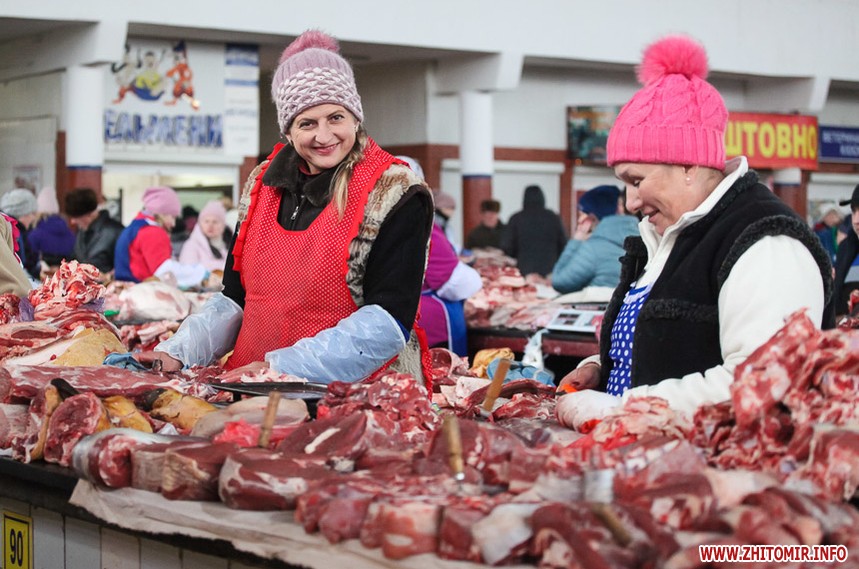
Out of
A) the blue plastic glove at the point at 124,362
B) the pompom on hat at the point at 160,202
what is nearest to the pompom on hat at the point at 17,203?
the pompom on hat at the point at 160,202

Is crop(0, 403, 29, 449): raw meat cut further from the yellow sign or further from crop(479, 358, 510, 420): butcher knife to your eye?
crop(479, 358, 510, 420): butcher knife

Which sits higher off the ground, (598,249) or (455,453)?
(598,249)

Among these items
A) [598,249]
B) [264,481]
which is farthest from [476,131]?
[264,481]

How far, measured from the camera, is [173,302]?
8.30 m

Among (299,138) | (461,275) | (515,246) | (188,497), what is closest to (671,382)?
(188,497)

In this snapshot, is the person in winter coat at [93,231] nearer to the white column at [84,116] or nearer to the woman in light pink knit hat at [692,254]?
the white column at [84,116]

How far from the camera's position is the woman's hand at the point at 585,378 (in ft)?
11.4

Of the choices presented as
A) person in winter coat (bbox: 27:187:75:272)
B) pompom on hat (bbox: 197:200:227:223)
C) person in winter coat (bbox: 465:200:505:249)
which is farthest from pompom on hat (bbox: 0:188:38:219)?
person in winter coat (bbox: 465:200:505:249)

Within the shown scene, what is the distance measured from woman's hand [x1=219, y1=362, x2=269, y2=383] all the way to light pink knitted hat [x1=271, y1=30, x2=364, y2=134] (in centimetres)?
69

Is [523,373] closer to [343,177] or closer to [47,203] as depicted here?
[343,177]

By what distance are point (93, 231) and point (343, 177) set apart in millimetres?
7867

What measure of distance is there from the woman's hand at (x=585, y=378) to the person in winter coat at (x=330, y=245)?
49 centimetres

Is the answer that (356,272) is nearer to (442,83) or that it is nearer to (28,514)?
(28,514)

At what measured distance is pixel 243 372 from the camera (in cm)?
365
